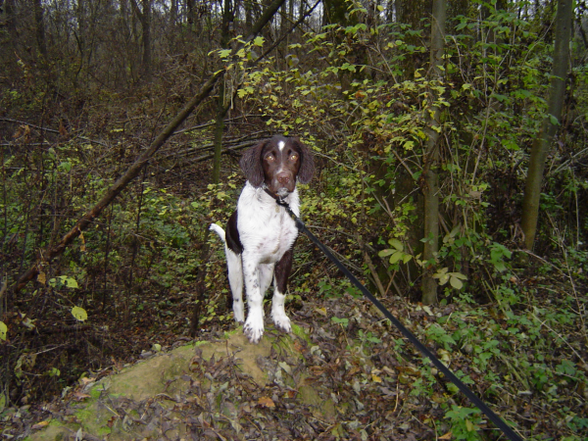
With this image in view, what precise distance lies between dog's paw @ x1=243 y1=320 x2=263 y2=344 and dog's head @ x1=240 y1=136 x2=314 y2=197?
104 cm

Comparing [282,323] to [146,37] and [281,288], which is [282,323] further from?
[146,37]

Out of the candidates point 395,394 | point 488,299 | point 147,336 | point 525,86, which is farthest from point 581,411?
point 147,336

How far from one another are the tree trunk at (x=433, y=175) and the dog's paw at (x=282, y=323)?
5.76ft

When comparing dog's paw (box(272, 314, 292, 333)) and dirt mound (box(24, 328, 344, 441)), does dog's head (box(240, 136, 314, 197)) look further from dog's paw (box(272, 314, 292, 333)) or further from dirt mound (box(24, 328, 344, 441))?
dirt mound (box(24, 328, 344, 441))

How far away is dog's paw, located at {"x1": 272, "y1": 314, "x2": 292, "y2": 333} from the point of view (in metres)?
3.51

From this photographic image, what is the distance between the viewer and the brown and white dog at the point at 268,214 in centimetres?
310

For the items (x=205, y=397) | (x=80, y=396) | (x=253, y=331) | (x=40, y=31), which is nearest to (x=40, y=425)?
(x=80, y=396)

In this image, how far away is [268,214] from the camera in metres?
3.22

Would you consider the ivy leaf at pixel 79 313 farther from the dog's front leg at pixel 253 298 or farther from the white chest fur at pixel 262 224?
the white chest fur at pixel 262 224

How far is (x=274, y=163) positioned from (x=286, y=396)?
66.1 inches

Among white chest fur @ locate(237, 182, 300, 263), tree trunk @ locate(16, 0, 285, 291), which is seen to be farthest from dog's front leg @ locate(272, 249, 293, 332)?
tree trunk @ locate(16, 0, 285, 291)

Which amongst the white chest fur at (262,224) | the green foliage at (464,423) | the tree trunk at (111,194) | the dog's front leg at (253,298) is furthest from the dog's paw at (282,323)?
the tree trunk at (111,194)

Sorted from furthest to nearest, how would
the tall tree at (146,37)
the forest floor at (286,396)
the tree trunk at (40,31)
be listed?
the tall tree at (146,37) → the tree trunk at (40,31) → the forest floor at (286,396)

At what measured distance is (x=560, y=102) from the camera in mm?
5430
